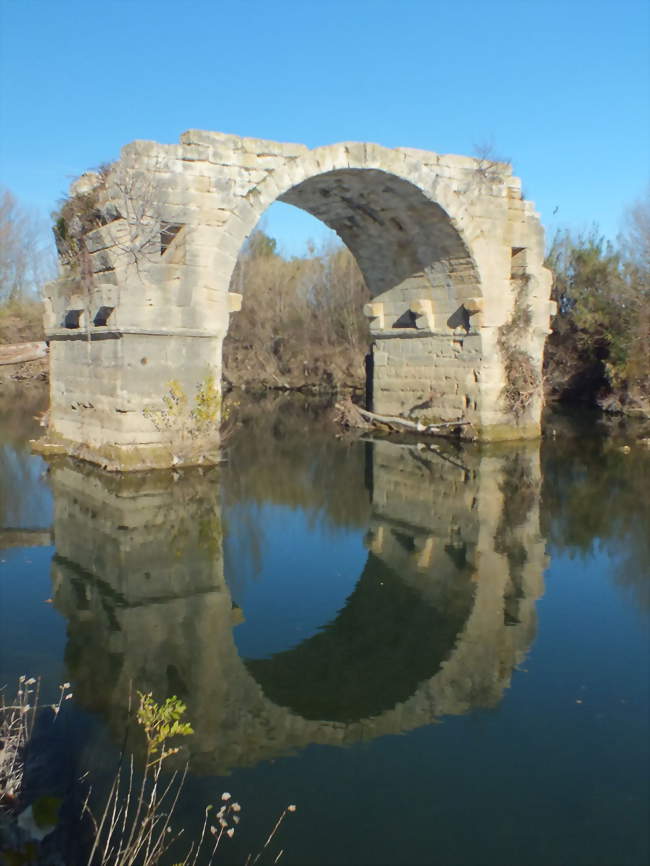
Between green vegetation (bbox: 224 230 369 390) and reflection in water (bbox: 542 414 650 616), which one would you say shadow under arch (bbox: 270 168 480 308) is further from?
green vegetation (bbox: 224 230 369 390)

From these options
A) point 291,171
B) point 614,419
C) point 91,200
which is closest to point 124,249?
point 91,200

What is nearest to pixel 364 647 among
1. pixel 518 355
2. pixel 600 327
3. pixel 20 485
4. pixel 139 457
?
pixel 139 457

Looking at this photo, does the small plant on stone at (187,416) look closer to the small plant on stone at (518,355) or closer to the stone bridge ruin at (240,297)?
the stone bridge ruin at (240,297)

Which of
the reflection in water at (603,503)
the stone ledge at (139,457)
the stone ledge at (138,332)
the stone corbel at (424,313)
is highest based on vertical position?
the stone corbel at (424,313)

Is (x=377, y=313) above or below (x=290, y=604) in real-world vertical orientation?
above

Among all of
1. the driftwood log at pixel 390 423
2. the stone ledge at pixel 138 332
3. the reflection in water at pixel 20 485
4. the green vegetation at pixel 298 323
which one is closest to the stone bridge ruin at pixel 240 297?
the stone ledge at pixel 138 332

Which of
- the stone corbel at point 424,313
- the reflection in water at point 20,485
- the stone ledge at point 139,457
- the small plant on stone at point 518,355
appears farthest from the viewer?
the stone corbel at point 424,313

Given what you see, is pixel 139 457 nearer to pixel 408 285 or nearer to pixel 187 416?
pixel 187 416

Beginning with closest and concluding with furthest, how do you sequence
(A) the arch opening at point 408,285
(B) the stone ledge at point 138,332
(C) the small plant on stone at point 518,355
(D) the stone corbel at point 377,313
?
(B) the stone ledge at point 138,332, (A) the arch opening at point 408,285, (C) the small plant on stone at point 518,355, (D) the stone corbel at point 377,313

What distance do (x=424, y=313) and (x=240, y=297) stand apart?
13.3ft

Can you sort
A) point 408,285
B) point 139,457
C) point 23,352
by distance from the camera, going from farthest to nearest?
point 408,285, point 23,352, point 139,457

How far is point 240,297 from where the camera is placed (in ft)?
31.3

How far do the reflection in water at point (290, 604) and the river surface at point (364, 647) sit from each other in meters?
0.02

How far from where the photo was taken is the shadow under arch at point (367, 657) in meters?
3.71
